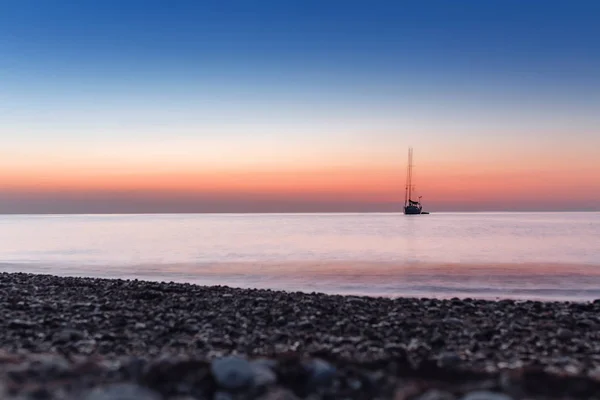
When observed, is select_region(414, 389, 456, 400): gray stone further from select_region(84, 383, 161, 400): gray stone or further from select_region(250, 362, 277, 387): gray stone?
select_region(84, 383, 161, 400): gray stone

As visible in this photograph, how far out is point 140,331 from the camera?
12414 millimetres

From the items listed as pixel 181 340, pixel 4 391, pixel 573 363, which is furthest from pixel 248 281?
pixel 4 391

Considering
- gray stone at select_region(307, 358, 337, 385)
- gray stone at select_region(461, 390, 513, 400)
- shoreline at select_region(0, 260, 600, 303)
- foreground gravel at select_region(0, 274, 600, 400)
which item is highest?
gray stone at select_region(461, 390, 513, 400)

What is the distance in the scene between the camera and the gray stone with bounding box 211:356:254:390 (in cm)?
666

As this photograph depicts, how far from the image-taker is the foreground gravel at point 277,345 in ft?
22.1

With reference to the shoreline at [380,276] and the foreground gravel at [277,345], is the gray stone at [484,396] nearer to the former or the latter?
the foreground gravel at [277,345]

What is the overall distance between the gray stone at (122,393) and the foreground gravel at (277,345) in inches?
0.9

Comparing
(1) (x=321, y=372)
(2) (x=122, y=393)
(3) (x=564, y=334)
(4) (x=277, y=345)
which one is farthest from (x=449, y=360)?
(2) (x=122, y=393)

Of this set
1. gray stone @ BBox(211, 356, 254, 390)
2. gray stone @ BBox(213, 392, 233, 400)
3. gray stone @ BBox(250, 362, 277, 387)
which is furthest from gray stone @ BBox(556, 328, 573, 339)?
gray stone @ BBox(213, 392, 233, 400)

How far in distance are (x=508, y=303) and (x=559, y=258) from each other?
25743mm

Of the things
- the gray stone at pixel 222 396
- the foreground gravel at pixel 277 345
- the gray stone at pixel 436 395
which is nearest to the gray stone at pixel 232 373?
the foreground gravel at pixel 277 345

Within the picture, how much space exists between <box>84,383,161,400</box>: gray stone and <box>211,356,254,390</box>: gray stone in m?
0.85

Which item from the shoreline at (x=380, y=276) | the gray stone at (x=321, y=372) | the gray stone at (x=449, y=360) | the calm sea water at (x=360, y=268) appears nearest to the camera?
the gray stone at (x=321, y=372)

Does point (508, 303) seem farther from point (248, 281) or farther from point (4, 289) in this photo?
point (4, 289)
